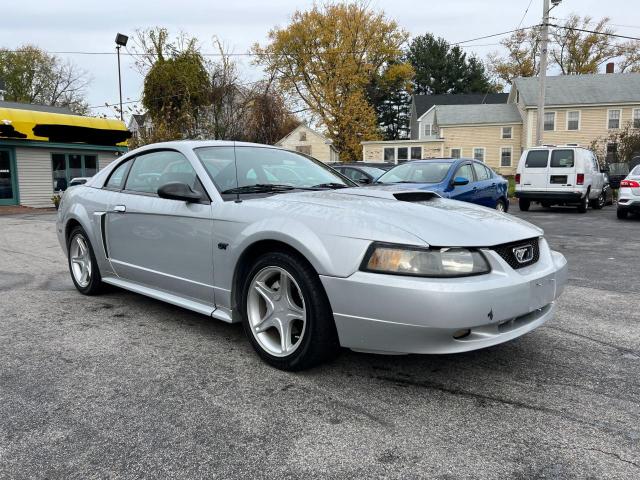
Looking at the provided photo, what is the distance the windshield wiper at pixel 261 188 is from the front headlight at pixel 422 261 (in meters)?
1.26

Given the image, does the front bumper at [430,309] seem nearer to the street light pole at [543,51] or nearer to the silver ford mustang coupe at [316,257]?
the silver ford mustang coupe at [316,257]

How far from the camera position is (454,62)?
59812mm

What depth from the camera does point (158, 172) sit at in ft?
13.9

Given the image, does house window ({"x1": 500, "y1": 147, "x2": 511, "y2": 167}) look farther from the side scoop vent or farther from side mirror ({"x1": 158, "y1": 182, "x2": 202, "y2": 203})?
side mirror ({"x1": 158, "y1": 182, "x2": 202, "y2": 203})

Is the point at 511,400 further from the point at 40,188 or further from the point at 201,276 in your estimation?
the point at 40,188

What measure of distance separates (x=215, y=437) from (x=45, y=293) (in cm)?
367

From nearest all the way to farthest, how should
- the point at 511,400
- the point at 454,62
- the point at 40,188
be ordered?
1. the point at 511,400
2. the point at 40,188
3. the point at 454,62

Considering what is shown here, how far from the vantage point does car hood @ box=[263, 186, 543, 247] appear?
2.76 m

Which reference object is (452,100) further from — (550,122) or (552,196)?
(552,196)

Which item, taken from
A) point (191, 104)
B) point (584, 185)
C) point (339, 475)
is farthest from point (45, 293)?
point (191, 104)

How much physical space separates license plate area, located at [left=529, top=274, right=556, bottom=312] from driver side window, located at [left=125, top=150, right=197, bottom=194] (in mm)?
2380

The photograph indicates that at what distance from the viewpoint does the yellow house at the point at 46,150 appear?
62.9ft

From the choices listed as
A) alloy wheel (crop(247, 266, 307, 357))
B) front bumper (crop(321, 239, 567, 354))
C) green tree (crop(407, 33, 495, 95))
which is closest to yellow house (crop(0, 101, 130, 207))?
alloy wheel (crop(247, 266, 307, 357))

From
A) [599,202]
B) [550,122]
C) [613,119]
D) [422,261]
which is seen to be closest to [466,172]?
[422,261]
